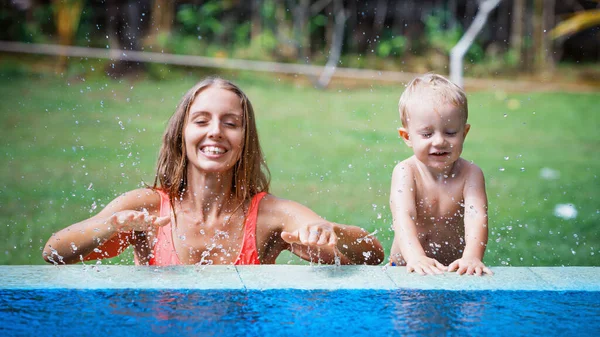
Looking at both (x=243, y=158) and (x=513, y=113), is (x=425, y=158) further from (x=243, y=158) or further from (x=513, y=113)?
(x=513, y=113)

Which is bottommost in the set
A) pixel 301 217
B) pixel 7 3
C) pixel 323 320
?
pixel 323 320

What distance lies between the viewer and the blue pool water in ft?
7.95

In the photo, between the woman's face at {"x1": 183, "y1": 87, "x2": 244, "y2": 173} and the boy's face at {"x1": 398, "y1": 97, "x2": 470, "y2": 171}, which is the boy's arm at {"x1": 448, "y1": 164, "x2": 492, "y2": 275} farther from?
the woman's face at {"x1": 183, "y1": 87, "x2": 244, "y2": 173}

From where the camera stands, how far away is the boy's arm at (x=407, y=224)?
2.97 metres

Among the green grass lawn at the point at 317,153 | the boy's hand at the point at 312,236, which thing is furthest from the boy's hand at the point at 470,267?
the green grass lawn at the point at 317,153

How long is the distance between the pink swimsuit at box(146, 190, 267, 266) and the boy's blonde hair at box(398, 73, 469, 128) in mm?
739

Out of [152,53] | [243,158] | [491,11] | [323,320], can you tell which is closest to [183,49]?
[152,53]

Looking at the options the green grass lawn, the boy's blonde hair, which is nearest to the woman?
the boy's blonde hair

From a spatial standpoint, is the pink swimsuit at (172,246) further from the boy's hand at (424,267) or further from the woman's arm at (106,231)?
the boy's hand at (424,267)

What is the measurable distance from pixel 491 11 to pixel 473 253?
493 inches

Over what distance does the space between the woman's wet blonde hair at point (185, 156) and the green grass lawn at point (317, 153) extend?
59.0 inches

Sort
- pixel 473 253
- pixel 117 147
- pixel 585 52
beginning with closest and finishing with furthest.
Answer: pixel 473 253
pixel 117 147
pixel 585 52

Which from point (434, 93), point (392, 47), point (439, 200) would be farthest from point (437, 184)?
point (392, 47)

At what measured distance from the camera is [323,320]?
249 centimetres
